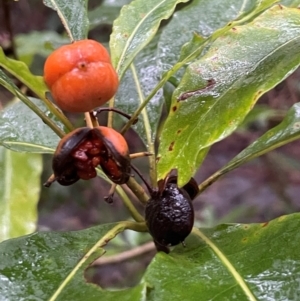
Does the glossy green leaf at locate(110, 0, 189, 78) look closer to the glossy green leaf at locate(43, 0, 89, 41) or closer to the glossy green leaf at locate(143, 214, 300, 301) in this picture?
the glossy green leaf at locate(43, 0, 89, 41)

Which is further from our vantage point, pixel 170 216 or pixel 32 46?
pixel 32 46

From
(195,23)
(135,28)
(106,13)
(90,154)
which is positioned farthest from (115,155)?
(106,13)

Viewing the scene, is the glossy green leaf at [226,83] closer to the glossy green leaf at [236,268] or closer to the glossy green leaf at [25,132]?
the glossy green leaf at [236,268]

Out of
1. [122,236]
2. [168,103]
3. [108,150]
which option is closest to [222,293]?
[108,150]

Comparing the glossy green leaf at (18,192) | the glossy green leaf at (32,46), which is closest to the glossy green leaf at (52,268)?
the glossy green leaf at (18,192)

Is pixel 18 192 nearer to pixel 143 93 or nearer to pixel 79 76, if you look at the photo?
pixel 143 93

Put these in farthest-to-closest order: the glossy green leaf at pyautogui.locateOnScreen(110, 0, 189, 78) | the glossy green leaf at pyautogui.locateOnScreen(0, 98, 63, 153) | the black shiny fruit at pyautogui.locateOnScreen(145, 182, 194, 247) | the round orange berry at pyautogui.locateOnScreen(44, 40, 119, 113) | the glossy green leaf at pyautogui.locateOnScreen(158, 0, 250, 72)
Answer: the glossy green leaf at pyautogui.locateOnScreen(158, 0, 250, 72)
the glossy green leaf at pyautogui.locateOnScreen(0, 98, 63, 153)
the glossy green leaf at pyautogui.locateOnScreen(110, 0, 189, 78)
the black shiny fruit at pyautogui.locateOnScreen(145, 182, 194, 247)
the round orange berry at pyautogui.locateOnScreen(44, 40, 119, 113)

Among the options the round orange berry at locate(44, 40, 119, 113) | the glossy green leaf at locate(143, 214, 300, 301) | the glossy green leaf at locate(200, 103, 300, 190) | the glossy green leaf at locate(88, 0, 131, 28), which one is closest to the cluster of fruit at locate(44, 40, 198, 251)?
Answer: the round orange berry at locate(44, 40, 119, 113)
